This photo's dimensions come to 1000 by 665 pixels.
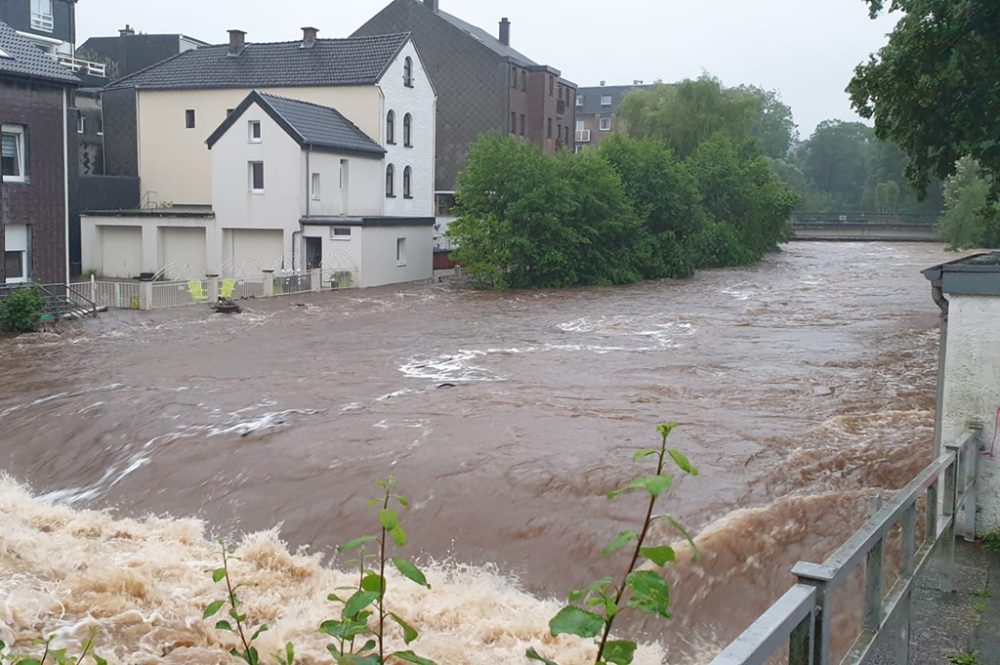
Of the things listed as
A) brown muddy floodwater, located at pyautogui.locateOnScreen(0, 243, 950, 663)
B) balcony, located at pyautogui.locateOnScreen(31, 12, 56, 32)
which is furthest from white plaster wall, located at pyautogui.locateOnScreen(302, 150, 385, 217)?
balcony, located at pyautogui.locateOnScreen(31, 12, 56, 32)

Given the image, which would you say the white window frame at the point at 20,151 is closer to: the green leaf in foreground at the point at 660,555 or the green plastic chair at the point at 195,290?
the green plastic chair at the point at 195,290

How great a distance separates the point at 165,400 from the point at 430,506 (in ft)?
25.8

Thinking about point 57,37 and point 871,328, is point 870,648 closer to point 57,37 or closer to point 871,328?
point 871,328

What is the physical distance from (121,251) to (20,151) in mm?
14174

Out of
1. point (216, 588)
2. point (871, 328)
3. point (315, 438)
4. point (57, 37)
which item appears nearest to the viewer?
point (216, 588)

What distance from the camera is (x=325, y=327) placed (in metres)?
29.0

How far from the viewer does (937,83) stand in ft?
58.6

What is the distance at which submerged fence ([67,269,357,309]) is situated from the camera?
31484 millimetres

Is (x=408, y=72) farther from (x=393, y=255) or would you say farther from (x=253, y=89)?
(x=393, y=255)

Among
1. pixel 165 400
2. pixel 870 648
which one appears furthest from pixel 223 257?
pixel 870 648

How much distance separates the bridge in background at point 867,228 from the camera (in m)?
81.9

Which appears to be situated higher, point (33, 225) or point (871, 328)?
point (33, 225)

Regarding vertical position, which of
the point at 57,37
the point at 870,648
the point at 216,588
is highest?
the point at 57,37

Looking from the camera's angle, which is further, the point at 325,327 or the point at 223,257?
the point at 223,257
